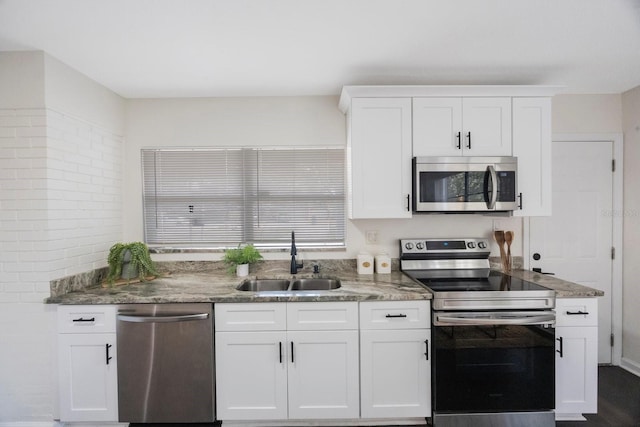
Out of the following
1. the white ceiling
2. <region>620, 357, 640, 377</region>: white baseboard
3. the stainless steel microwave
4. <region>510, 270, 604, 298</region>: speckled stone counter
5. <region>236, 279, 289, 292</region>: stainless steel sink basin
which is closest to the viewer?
the white ceiling

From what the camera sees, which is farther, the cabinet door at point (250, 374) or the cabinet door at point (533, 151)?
the cabinet door at point (533, 151)

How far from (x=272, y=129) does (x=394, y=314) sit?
179cm

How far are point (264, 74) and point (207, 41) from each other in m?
0.53

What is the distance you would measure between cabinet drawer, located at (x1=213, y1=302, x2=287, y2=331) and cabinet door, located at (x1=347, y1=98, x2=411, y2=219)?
90cm

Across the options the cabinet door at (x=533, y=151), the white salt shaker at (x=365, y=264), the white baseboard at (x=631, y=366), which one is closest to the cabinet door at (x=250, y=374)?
the white salt shaker at (x=365, y=264)

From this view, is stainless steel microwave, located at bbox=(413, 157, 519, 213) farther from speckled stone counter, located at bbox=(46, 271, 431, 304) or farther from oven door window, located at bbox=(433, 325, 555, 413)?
oven door window, located at bbox=(433, 325, 555, 413)

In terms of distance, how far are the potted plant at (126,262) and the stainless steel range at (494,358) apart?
→ 213cm

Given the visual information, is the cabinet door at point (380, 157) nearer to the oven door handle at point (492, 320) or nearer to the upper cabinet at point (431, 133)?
the upper cabinet at point (431, 133)

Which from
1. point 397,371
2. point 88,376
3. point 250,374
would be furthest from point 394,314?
point 88,376

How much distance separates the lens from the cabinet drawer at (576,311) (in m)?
2.11

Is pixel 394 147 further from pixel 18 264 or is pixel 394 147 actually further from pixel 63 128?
pixel 18 264

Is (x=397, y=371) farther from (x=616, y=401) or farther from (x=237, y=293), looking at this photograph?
(x=616, y=401)

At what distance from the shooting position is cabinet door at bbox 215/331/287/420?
2080mm

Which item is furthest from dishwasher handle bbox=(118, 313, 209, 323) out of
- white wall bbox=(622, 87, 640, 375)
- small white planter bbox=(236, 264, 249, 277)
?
white wall bbox=(622, 87, 640, 375)
